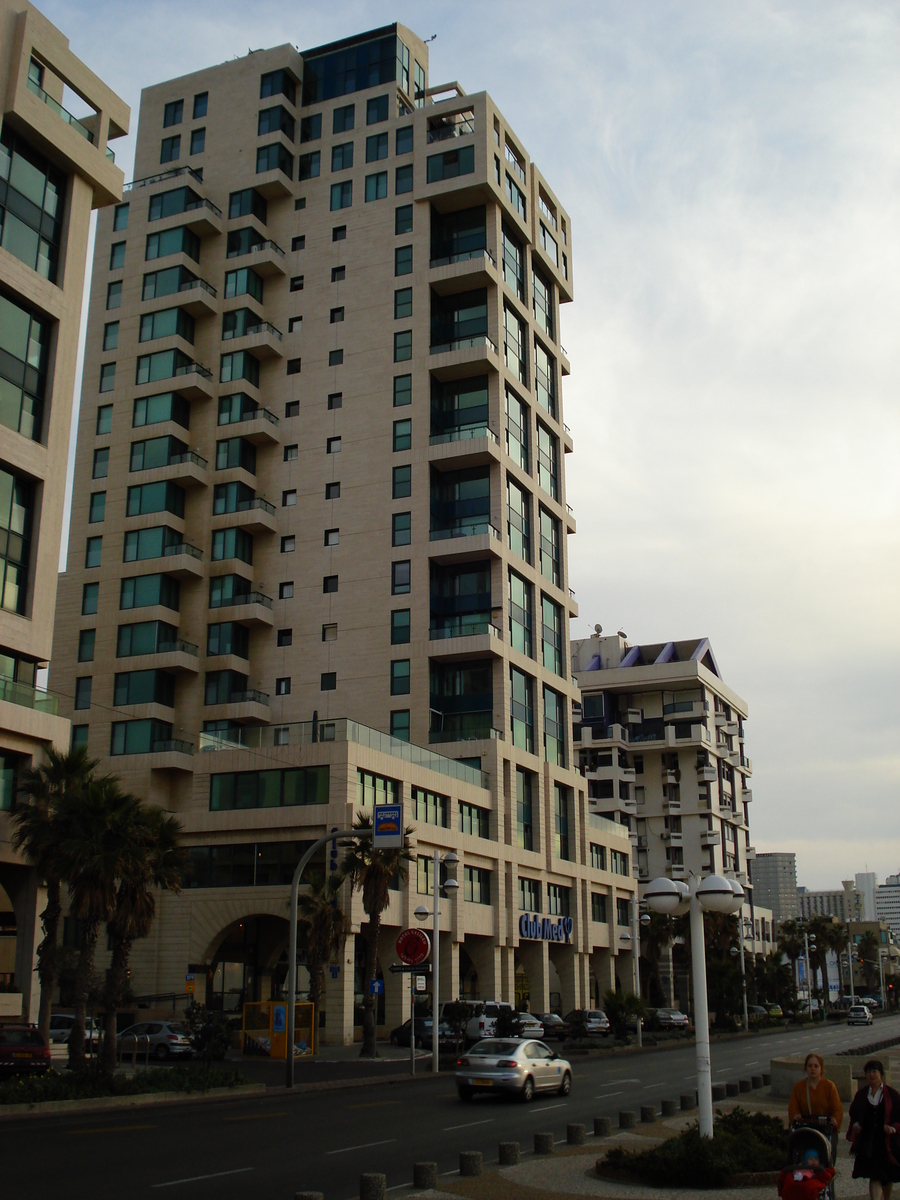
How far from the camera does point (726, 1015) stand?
234ft

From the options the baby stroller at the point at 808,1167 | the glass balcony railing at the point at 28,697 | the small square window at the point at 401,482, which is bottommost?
the baby stroller at the point at 808,1167

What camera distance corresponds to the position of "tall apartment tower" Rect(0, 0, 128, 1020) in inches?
1423

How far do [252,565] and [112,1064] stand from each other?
41.2m

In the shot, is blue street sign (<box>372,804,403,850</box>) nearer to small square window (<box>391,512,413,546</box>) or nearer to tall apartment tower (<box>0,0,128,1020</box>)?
tall apartment tower (<box>0,0,128,1020</box>)

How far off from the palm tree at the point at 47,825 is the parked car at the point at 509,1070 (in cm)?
1334

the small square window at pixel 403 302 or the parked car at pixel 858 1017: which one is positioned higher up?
the small square window at pixel 403 302

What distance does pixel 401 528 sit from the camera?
62.8 metres

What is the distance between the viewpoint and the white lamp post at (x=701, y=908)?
1534 centimetres

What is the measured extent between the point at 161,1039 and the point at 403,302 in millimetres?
43131

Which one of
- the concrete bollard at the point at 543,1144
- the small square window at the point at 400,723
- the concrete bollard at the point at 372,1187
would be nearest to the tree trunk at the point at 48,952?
the concrete bollard at the point at 543,1144

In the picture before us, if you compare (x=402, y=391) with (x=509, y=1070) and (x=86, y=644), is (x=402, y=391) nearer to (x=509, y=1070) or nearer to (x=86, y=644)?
(x=86, y=644)

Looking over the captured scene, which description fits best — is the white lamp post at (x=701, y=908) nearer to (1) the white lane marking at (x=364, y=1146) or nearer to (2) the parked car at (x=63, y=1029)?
(1) the white lane marking at (x=364, y=1146)

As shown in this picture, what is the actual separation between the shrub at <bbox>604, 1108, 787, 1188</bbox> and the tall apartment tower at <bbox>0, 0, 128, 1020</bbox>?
25426 millimetres

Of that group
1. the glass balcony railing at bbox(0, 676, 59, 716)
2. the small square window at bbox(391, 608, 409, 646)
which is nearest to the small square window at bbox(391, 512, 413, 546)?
the small square window at bbox(391, 608, 409, 646)
